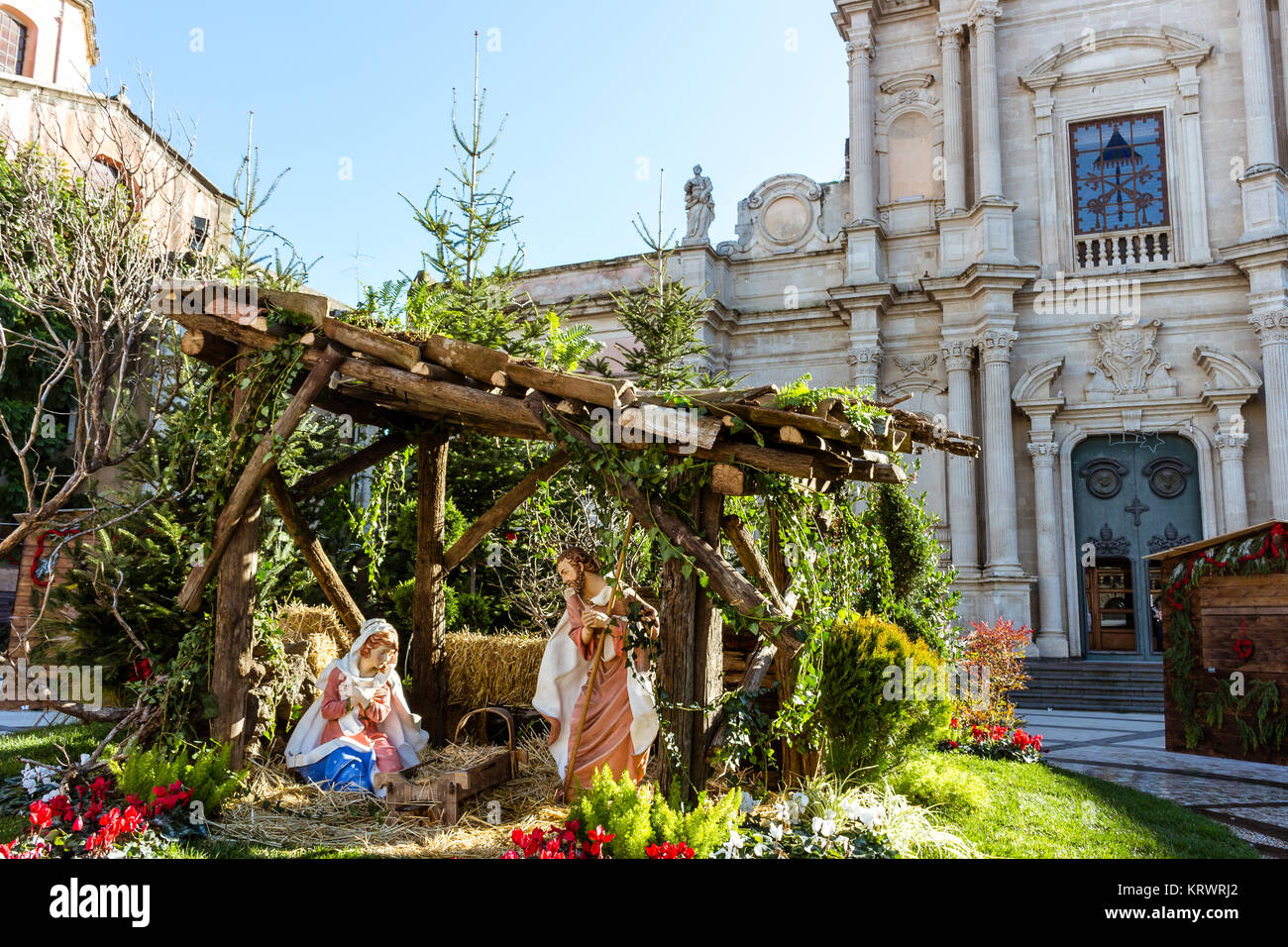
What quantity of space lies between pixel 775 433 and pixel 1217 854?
400 centimetres

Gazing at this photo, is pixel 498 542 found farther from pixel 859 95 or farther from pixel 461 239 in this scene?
pixel 859 95

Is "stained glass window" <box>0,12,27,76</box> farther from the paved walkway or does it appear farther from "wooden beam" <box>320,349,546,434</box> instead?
the paved walkway

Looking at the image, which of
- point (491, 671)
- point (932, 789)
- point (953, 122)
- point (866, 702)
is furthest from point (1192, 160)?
point (491, 671)

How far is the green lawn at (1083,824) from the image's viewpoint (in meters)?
5.53

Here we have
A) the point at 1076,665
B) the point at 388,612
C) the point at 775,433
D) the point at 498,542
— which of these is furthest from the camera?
the point at 1076,665

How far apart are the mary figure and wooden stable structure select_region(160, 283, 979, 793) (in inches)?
25.0

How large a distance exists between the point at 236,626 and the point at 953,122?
18.5 m

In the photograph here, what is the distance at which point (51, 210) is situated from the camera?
24.6 ft

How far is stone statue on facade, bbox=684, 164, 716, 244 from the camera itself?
1970cm

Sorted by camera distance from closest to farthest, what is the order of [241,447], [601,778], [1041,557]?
1. [601,778]
2. [241,447]
3. [1041,557]

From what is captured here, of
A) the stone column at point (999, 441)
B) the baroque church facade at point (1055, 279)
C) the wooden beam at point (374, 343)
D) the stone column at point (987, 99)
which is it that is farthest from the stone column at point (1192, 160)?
the wooden beam at point (374, 343)

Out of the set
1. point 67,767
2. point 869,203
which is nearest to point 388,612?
point 67,767

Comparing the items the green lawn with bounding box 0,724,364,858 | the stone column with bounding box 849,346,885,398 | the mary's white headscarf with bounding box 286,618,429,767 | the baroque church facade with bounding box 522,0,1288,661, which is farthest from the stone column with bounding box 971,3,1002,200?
the green lawn with bounding box 0,724,364,858

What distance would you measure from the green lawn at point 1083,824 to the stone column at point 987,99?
13.9 metres
